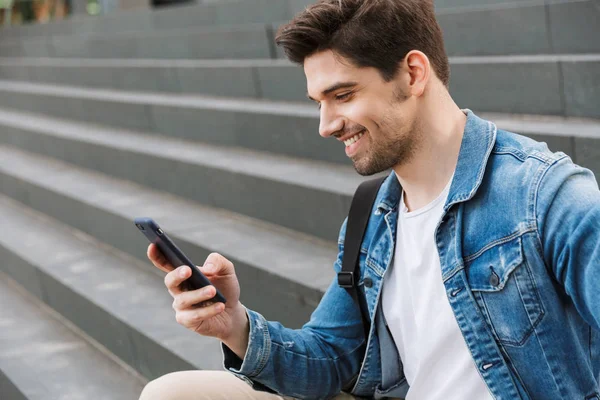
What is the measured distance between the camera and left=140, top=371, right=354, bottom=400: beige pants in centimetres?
202

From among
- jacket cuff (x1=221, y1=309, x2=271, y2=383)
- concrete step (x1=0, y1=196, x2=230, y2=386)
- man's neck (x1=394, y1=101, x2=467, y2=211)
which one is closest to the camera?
man's neck (x1=394, y1=101, x2=467, y2=211)

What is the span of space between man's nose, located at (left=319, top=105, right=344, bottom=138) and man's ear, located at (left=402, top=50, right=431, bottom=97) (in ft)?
0.58

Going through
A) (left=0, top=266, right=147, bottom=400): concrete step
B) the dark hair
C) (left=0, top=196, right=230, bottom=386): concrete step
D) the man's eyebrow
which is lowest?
(left=0, top=266, right=147, bottom=400): concrete step

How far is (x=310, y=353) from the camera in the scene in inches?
81.7

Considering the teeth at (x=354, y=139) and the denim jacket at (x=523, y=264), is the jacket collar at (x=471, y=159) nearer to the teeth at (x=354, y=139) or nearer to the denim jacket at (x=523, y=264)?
the denim jacket at (x=523, y=264)

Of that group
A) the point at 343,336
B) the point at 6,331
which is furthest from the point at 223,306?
the point at 6,331

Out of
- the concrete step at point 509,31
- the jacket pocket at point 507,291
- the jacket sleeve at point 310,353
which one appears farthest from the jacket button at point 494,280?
the concrete step at point 509,31

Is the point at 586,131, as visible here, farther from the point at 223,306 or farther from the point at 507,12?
the point at 223,306

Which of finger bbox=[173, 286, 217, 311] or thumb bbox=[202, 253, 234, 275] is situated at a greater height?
thumb bbox=[202, 253, 234, 275]

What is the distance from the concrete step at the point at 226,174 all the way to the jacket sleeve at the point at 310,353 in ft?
4.49

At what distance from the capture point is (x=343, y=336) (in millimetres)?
2113

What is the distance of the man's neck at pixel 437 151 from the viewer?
6.10 ft

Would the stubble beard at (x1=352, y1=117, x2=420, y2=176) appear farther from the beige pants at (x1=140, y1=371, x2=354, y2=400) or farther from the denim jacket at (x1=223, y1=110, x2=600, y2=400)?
the beige pants at (x1=140, y1=371, x2=354, y2=400)

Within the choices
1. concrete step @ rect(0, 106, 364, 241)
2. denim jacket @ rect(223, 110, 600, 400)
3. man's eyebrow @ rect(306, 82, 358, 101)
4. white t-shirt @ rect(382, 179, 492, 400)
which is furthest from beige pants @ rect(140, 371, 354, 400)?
concrete step @ rect(0, 106, 364, 241)
